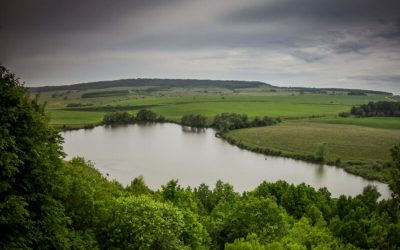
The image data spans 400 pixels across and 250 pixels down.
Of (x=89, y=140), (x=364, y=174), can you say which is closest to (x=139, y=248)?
(x=364, y=174)

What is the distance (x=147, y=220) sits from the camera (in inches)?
704

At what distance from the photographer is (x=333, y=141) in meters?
90.4

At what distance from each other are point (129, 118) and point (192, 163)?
62.7m

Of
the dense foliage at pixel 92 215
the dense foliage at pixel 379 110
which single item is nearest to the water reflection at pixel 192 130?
the dense foliage at pixel 379 110

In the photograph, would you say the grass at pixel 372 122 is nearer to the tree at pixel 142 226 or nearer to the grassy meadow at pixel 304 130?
the grassy meadow at pixel 304 130

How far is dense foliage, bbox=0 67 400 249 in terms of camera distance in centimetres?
1357

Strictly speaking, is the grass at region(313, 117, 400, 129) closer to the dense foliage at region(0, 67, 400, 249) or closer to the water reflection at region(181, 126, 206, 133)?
the water reflection at region(181, 126, 206, 133)

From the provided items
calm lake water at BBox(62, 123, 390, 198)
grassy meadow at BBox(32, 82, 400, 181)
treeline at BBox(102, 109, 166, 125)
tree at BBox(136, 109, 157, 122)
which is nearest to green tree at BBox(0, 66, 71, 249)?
grassy meadow at BBox(32, 82, 400, 181)

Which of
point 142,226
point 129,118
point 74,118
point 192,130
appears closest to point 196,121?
point 192,130

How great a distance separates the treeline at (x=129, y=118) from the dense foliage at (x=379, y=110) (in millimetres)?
63047

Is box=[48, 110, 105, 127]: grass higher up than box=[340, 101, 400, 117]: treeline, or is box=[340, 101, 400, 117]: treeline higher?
box=[340, 101, 400, 117]: treeline

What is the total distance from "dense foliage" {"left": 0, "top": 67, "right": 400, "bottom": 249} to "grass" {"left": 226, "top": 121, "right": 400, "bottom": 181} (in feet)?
139

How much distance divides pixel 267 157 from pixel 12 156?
230 ft

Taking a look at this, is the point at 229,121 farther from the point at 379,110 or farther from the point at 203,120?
the point at 379,110
